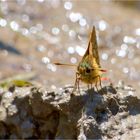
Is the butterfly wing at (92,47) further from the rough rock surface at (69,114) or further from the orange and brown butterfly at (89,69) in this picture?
the rough rock surface at (69,114)

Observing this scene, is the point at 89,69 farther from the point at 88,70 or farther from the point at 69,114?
the point at 69,114

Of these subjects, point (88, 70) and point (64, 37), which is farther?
point (64, 37)

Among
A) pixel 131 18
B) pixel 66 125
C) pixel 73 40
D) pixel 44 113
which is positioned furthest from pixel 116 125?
pixel 131 18

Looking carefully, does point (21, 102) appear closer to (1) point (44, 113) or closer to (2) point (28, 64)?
(1) point (44, 113)

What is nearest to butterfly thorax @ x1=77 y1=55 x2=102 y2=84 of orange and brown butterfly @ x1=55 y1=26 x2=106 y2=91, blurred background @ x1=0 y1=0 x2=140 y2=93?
orange and brown butterfly @ x1=55 y1=26 x2=106 y2=91

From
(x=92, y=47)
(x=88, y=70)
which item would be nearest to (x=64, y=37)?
(x=92, y=47)

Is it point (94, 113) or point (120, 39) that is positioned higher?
point (120, 39)

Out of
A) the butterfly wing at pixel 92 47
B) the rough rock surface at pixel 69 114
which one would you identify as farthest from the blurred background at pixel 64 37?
the butterfly wing at pixel 92 47
